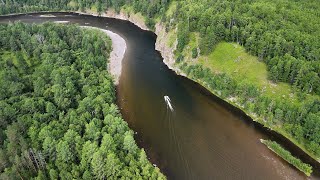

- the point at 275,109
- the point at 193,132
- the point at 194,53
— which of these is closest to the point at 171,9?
the point at 194,53

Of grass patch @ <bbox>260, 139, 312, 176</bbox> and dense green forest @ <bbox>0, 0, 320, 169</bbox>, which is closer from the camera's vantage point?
grass patch @ <bbox>260, 139, 312, 176</bbox>

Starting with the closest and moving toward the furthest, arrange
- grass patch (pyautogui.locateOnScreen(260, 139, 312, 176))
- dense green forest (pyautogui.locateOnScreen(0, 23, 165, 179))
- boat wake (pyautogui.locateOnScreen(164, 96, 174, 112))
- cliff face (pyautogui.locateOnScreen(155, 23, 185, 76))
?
1. dense green forest (pyautogui.locateOnScreen(0, 23, 165, 179))
2. grass patch (pyautogui.locateOnScreen(260, 139, 312, 176))
3. boat wake (pyautogui.locateOnScreen(164, 96, 174, 112))
4. cliff face (pyautogui.locateOnScreen(155, 23, 185, 76))

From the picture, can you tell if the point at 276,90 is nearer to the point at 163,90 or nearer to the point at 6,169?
the point at 163,90

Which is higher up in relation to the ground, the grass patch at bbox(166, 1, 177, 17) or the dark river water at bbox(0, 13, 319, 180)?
the grass patch at bbox(166, 1, 177, 17)

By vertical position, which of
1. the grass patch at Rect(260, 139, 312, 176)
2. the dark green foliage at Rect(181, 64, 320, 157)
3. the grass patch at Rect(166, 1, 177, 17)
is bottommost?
the grass patch at Rect(260, 139, 312, 176)

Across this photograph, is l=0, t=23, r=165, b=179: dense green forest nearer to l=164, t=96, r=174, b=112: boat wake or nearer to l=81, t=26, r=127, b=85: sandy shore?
l=81, t=26, r=127, b=85: sandy shore

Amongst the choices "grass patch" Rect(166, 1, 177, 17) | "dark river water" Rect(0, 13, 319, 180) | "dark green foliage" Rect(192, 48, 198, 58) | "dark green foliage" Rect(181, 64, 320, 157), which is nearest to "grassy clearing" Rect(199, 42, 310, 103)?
"dark green foliage" Rect(192, 48, 198, 58)

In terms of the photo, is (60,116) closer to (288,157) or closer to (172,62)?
(172,62)
